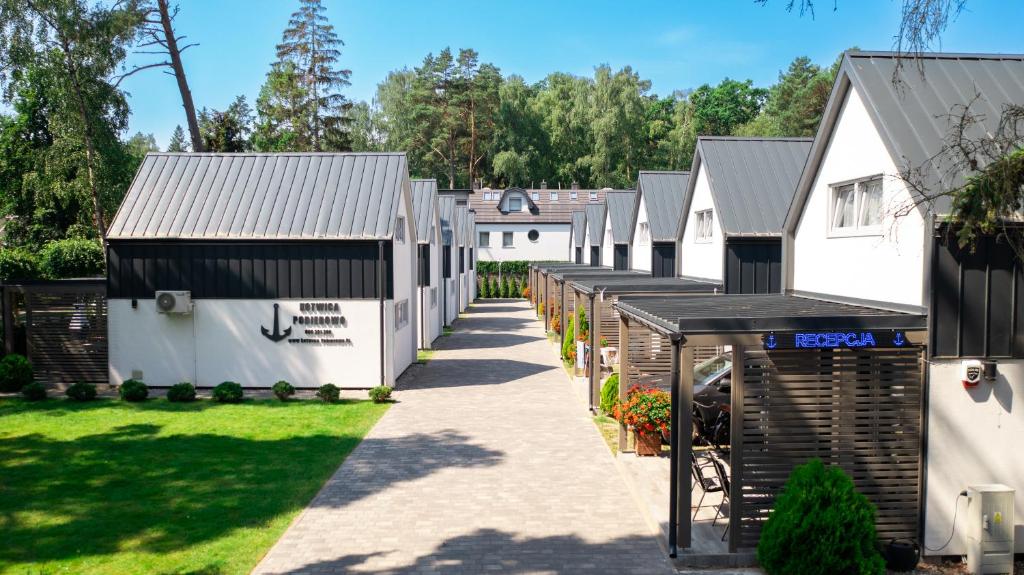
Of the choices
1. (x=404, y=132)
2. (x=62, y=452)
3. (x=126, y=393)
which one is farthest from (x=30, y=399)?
(x=404, y=132)

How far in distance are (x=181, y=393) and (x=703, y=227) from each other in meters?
13.9

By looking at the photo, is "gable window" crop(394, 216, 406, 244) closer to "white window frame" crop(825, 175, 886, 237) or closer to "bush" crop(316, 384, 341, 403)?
"bush" crop(316, 384, 341, 403)

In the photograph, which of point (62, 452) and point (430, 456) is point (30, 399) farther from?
point (430, 456)

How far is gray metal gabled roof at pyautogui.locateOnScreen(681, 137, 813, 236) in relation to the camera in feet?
59.2

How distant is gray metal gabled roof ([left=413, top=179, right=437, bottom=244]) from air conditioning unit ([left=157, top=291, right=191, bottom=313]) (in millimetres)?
10366

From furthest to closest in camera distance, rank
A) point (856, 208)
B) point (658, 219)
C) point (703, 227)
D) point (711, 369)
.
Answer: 1. point (658, 219)
2. point (703, 227)
3. point (711, 369)
4. point (856, 208)

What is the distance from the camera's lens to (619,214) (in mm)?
35156

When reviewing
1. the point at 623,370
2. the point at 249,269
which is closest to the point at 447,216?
the point at 249,269

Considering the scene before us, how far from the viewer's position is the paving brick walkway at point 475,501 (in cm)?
798

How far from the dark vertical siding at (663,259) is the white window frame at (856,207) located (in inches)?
551

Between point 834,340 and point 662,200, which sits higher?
point 662,200

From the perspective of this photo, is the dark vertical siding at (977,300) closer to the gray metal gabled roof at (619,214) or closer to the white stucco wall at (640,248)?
the white stucco wall at (640,248)

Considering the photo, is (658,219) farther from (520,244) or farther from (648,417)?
(520,244)

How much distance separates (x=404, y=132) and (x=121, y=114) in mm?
38539
